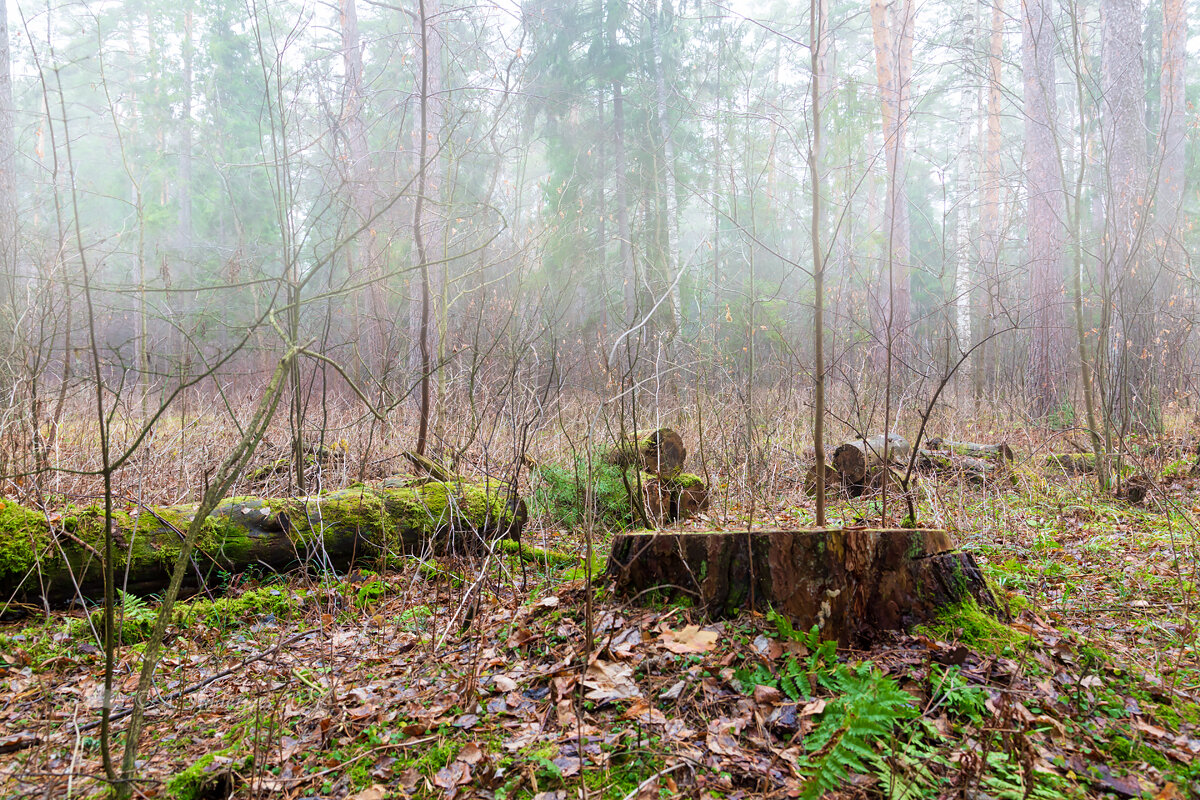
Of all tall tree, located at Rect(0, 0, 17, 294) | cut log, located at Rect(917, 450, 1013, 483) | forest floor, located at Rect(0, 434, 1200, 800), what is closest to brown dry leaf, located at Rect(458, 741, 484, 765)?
forest floor, located at Rect(0, 434, 1200, 800)

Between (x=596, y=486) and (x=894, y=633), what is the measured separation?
2475 mm

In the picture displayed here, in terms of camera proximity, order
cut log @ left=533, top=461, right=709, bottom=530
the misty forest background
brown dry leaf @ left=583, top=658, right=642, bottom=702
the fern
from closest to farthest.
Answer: the fern
brown dry leaf @ left=583, top=658, right=642, bottom=702
the misty forest background
cut log @ left=533, top=461, right=709, bottom=530

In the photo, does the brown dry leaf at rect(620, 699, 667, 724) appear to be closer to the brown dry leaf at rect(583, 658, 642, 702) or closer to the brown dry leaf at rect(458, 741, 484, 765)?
the brown dry leaf at rect(583, 658, 642, 702)

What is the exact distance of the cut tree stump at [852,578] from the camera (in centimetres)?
260

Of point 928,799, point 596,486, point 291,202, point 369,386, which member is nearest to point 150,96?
point 369,386

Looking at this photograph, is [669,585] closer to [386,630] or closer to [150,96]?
[386,630]

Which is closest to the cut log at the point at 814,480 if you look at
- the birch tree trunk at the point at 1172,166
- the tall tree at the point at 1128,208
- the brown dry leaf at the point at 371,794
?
the tall tree at the point at 1128,208

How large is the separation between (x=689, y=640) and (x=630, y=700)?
306mm

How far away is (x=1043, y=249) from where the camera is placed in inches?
393

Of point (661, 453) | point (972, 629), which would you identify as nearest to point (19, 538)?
point (661, 453)

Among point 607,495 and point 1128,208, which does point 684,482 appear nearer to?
point 607,495

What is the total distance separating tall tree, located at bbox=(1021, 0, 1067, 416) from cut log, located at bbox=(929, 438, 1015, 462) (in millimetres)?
2386

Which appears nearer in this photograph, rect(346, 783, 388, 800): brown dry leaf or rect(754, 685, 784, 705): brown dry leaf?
rect(346, 783, 388, 800): brown dry leaf

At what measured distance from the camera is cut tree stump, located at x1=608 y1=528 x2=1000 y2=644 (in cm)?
260
